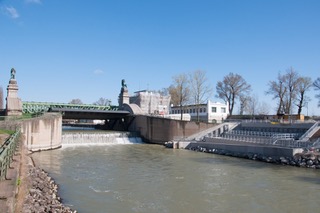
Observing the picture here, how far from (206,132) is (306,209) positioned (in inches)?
1226

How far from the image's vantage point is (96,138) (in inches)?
1769

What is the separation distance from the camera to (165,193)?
17.5 metres

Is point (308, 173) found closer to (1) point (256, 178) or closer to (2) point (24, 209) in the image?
(1) point (256, 178)

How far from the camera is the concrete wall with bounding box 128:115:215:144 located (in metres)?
46.1

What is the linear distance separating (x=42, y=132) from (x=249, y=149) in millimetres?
23211

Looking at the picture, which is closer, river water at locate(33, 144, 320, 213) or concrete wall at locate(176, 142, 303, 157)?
river water at locate(33, 144, 320, 213)

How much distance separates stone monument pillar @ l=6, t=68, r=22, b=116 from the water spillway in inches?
384

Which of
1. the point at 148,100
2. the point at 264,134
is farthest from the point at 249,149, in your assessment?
the point at 148,100

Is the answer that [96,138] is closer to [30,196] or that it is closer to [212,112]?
[30,196]

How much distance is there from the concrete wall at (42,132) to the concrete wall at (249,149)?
51.1 feet

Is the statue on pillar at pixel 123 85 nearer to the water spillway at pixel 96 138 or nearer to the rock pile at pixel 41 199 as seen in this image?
the water spillway at pixel 96 138

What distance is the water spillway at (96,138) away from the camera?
141 ft

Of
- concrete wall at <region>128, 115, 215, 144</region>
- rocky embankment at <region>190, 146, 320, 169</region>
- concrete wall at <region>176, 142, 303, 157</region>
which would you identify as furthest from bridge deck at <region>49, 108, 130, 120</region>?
rocky embankment at <region>190, 146, 320, 169</region>

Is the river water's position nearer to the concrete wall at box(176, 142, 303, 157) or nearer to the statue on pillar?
the concrete wall at box(176, 142, 303, 157)
